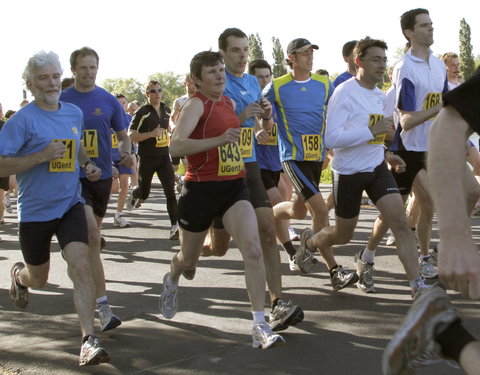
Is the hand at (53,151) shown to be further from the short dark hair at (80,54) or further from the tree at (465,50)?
the tree at (465,50)

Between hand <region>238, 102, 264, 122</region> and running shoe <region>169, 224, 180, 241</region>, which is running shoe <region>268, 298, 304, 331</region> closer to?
hand <region>238, 102, 264, 122</region>

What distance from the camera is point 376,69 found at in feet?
19.9

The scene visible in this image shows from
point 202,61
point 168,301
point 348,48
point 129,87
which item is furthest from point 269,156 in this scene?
point 129,87

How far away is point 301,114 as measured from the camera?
23.1 feet

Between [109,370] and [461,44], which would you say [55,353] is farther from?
[461,44]

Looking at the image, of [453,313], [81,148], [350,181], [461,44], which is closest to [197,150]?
[81,148]

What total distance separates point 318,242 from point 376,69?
5.01ft

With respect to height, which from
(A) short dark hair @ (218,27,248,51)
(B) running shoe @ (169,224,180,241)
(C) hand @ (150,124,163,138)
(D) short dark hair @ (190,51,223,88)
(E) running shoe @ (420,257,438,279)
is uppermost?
(A) short dark hair @ (218,27,248,51)

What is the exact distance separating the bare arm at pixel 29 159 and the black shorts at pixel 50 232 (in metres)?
0.37

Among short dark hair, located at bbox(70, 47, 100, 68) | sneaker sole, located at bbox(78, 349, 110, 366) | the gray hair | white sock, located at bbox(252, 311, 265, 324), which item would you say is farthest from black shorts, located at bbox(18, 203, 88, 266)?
short dark hair, located at bbox(70, 47, 100, 68)

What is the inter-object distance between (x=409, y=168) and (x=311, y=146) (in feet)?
2.89

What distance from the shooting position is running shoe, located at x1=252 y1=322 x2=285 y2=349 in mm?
4742

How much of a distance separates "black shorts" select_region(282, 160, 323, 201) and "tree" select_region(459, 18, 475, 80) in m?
95.2

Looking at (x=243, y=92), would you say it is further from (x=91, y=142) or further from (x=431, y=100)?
(x=431, y=100)
